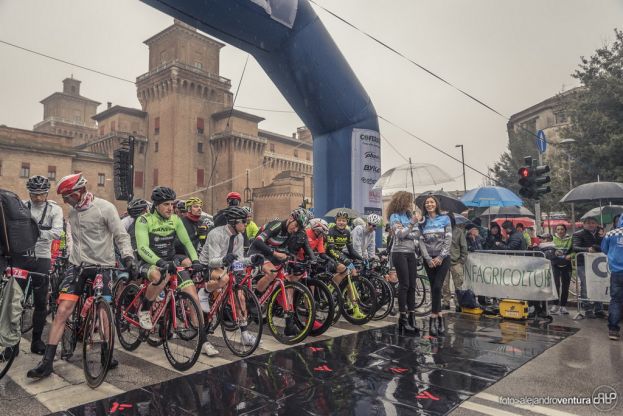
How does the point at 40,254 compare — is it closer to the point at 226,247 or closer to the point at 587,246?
the point at 226,247

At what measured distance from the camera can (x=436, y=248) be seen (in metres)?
6.07

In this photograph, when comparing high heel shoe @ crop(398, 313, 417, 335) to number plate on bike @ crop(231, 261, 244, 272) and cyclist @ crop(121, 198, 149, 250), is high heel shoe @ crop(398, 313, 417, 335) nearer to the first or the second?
number plate on bike @ crop(231, 261, 244, 272)

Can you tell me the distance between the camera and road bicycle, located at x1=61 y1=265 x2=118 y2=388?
3.84m

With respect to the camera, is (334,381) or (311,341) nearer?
(334,381)

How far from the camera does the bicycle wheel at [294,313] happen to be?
207 inches

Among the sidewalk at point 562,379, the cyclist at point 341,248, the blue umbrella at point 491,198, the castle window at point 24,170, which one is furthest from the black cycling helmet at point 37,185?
the castle window at point 24,170

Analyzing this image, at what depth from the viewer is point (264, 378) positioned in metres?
4.09

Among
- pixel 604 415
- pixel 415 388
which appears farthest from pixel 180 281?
pixel 604 415

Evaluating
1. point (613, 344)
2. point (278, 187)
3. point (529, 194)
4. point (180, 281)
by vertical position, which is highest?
point (278, 187)

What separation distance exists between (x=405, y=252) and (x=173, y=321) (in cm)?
347

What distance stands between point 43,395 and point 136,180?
57.1 m

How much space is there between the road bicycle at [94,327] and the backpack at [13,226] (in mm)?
594

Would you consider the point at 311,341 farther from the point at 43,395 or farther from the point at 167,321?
the point at 43,395

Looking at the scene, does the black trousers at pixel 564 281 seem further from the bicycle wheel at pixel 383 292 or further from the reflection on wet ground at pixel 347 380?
the bicycle wheel at pixel 383 292
